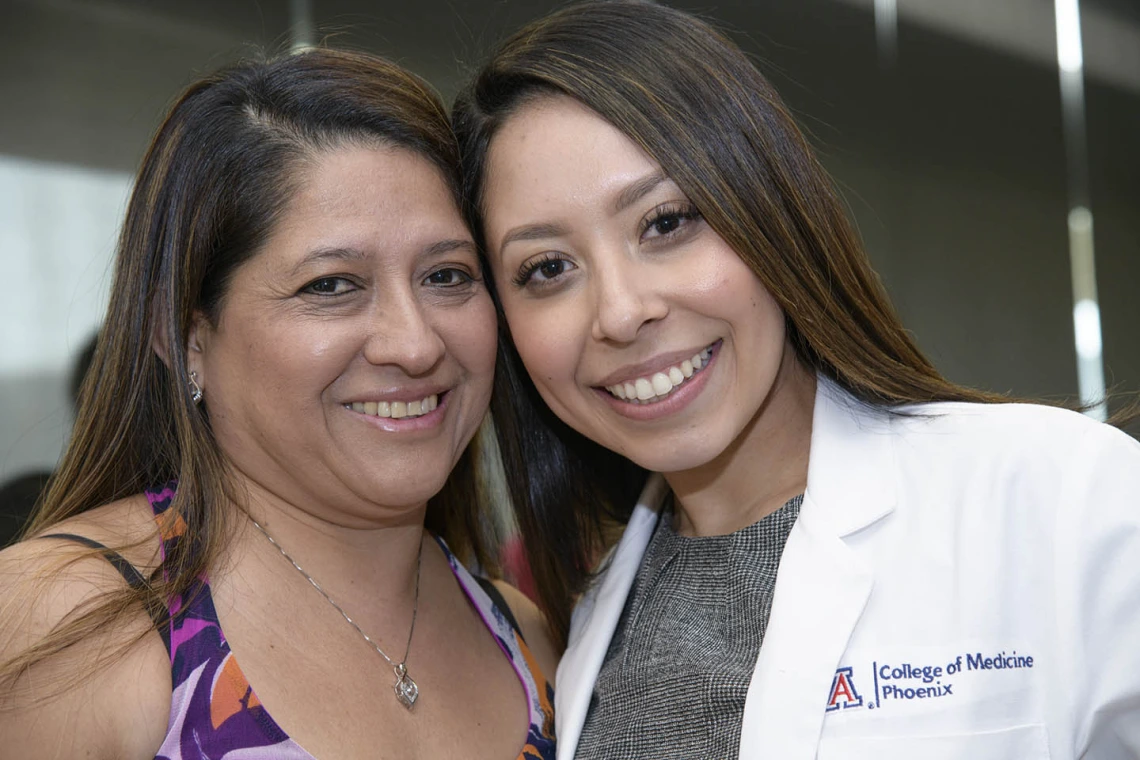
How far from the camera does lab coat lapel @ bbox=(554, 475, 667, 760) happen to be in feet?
6.18

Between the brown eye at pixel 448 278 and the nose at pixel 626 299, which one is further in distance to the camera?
the brown eye at pixel 448 278

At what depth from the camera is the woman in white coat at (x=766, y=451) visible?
1499mm

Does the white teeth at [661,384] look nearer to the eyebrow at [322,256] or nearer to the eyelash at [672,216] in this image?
the eyelash at [672,216]

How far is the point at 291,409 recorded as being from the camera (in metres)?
1.78

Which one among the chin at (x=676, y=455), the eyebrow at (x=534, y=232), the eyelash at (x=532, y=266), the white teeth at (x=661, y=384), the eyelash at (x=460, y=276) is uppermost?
the eyebrow at (x=534, y=232)

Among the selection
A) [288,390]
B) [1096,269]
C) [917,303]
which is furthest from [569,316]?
[1096,269]

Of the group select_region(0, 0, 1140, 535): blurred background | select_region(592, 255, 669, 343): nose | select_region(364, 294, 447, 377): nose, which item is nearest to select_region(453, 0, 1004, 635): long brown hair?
select_region(592, 255, 669, 343): nose

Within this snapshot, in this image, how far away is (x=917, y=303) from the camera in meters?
3.82

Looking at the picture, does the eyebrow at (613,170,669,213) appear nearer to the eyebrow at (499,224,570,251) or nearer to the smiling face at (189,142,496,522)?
the eyebrow at (499,224,570,251)

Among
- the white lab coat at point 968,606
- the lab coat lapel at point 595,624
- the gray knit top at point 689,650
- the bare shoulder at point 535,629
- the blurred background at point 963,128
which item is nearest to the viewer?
the white lab coat at point 968,606

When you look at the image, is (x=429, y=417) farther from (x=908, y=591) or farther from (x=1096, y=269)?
(x=1096, y=269)

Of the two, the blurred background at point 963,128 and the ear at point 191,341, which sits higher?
the blurred background at point 963,128

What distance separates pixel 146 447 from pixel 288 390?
27 centimetres

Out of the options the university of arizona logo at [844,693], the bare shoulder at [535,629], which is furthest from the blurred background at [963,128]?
the university of arizona logo at [844,693]
